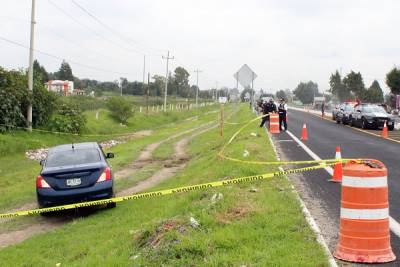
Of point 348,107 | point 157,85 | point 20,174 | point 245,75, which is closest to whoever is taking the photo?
point 20,174

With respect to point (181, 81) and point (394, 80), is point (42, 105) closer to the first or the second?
point (394, 80)

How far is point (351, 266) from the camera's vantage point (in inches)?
237

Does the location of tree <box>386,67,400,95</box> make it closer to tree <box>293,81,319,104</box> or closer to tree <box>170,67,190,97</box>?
tree <box>170,67,190,97</box>

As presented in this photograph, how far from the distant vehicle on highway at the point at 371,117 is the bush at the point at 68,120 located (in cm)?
1783

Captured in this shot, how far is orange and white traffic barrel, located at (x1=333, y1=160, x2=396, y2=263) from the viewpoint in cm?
611

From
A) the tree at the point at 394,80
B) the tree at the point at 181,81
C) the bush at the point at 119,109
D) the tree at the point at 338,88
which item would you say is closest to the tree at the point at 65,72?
the tree at the point at 181,81

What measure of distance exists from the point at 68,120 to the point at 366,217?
107 feet

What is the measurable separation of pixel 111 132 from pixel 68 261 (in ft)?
117

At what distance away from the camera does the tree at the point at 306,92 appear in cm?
18155

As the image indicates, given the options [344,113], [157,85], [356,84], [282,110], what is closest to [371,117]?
[344,113]

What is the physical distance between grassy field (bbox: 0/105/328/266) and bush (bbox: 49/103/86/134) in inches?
970

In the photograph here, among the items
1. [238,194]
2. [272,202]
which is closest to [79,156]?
[238,194]

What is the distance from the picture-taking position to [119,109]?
160 feet

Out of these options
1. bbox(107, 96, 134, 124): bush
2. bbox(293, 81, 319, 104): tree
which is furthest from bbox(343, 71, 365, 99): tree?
bbox(293, 81, 319, 104): tree
